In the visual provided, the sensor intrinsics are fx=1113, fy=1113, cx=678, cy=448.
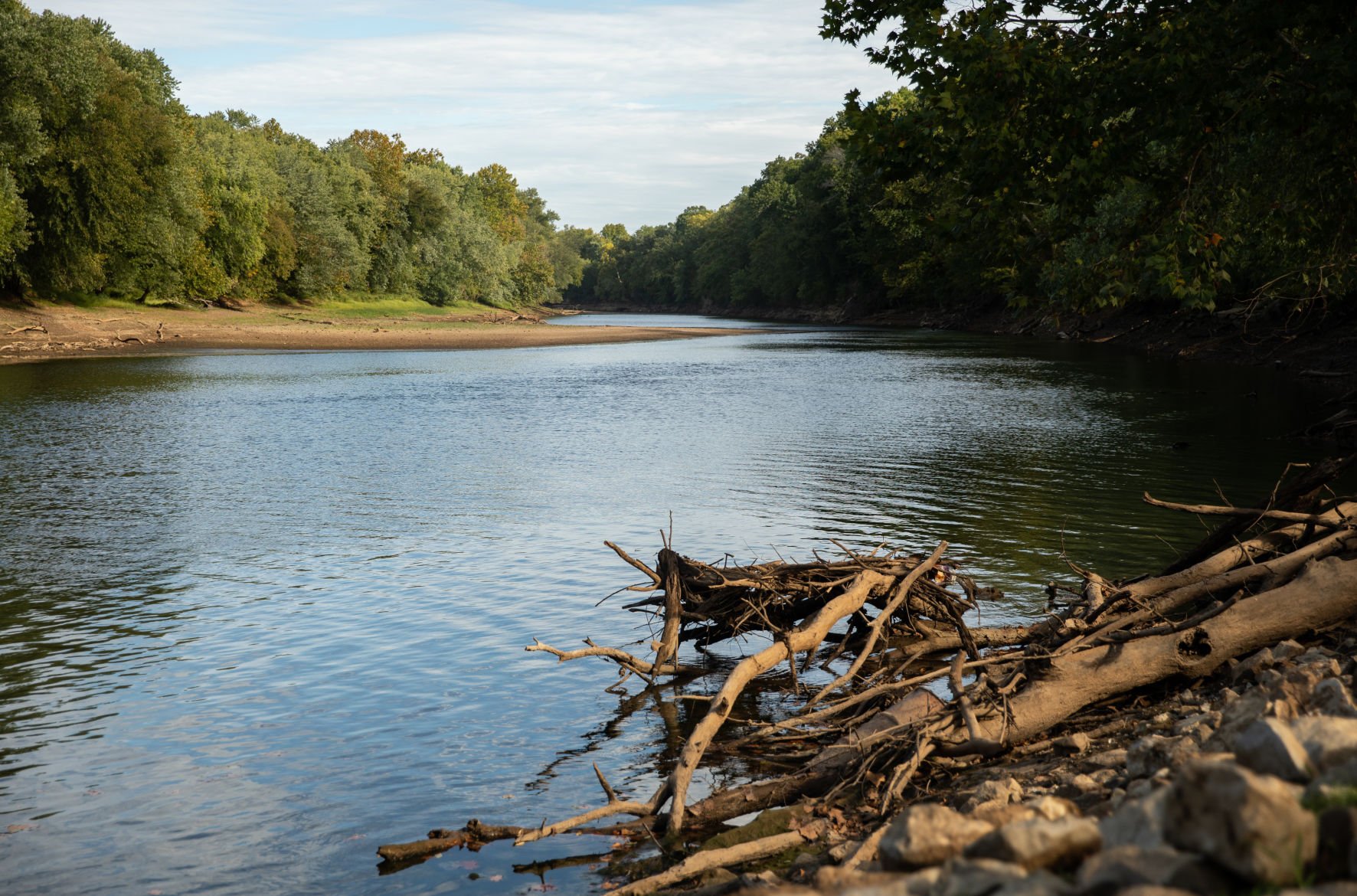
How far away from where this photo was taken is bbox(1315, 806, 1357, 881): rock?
147 inches

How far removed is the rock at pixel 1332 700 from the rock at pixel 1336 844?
2247 mm

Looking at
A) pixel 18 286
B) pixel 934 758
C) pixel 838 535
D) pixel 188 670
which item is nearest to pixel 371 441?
pixel 838 535

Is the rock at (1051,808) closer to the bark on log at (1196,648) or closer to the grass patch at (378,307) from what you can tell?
the bark on log at (1196,648)

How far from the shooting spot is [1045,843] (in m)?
4.11

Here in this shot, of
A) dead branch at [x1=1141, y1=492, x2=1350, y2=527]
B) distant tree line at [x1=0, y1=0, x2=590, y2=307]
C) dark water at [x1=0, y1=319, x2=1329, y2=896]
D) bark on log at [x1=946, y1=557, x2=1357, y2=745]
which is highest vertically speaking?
distant tree line at [x1=0, y1=0, x2=590, y2=307]

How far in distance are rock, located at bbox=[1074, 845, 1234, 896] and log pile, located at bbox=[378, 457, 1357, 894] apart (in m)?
2.32

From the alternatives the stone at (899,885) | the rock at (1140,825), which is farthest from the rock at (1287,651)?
the stone at (899,885)

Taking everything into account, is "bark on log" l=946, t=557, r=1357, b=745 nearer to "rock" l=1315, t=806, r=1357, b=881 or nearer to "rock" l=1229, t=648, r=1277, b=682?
"rock" l=1229, t=648, r=1277, b=682

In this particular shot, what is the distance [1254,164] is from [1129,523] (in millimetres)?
6347

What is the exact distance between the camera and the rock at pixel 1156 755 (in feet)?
20.2

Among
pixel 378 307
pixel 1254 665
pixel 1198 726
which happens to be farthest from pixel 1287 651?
pixel 378 307

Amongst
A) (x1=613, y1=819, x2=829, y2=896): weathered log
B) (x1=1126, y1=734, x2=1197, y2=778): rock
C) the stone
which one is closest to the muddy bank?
(x1=1126, y1=734, x2=1197, y2=778): rock

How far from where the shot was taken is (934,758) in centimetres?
823

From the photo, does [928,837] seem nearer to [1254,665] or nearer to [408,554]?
[1254,665]
